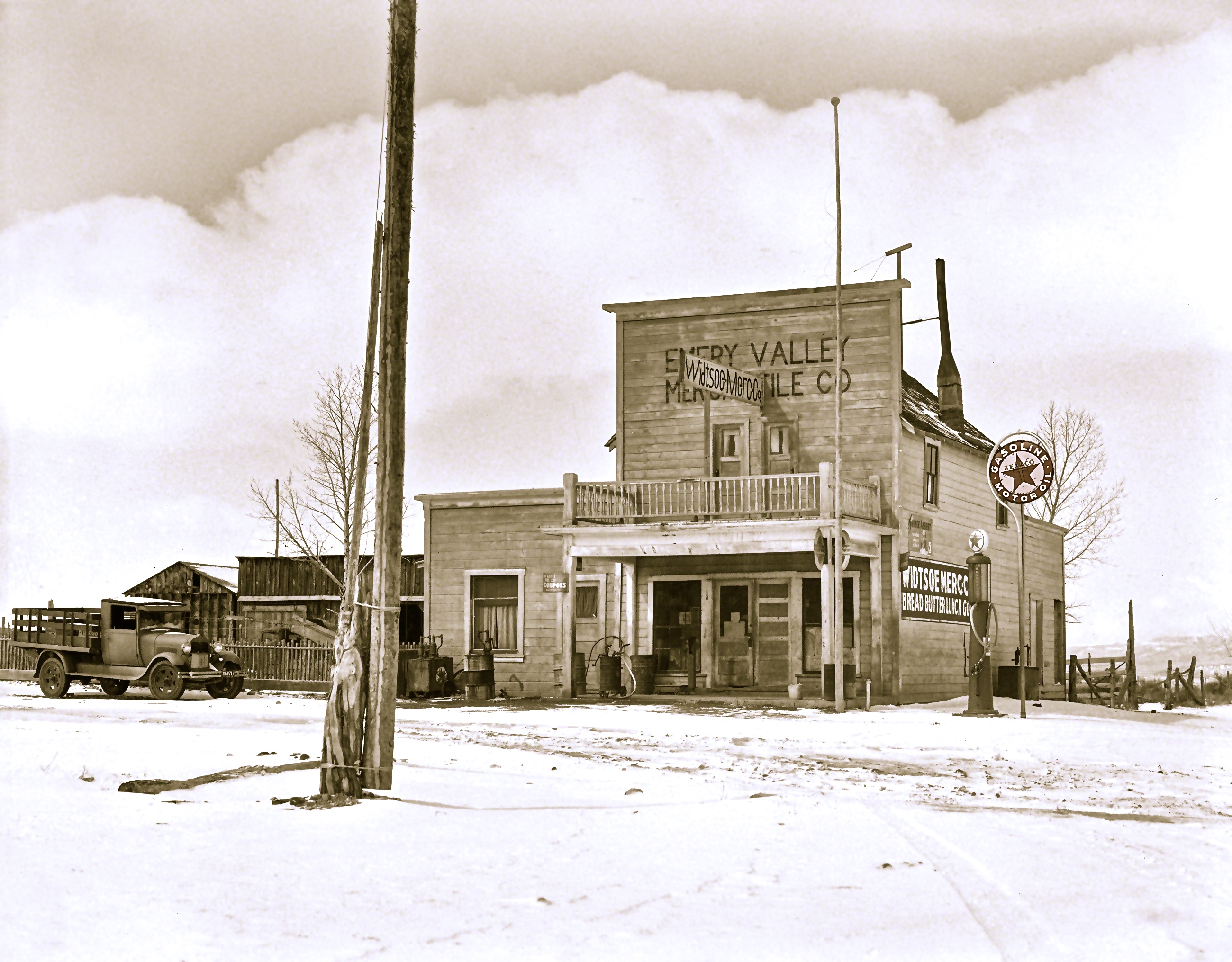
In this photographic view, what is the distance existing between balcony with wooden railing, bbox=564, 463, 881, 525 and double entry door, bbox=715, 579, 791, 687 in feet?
6.87

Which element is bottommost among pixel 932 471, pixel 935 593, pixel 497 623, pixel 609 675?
pixel 609 675

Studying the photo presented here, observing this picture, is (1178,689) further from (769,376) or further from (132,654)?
(132,654)

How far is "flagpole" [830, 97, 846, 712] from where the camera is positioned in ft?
72.3

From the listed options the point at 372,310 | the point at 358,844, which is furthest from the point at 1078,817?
the point at 372,310

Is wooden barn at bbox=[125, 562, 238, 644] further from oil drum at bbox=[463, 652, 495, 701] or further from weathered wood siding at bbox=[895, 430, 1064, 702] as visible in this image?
weathered wood siding at bbox=[895, 430, 1064, 702]

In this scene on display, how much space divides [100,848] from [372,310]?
4382mm

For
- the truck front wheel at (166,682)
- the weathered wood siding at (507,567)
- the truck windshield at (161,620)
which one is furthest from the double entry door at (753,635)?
the truck windshield at (161,620)

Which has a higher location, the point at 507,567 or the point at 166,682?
the point at 507,567

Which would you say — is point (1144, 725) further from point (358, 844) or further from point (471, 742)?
point (358, 844)

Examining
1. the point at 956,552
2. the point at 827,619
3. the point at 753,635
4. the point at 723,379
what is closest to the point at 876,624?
the point at 827,619

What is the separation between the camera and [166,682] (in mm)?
25656

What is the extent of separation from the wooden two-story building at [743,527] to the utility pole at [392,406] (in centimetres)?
1382

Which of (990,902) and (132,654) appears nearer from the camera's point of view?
(990,902)

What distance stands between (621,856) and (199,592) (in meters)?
44.4
